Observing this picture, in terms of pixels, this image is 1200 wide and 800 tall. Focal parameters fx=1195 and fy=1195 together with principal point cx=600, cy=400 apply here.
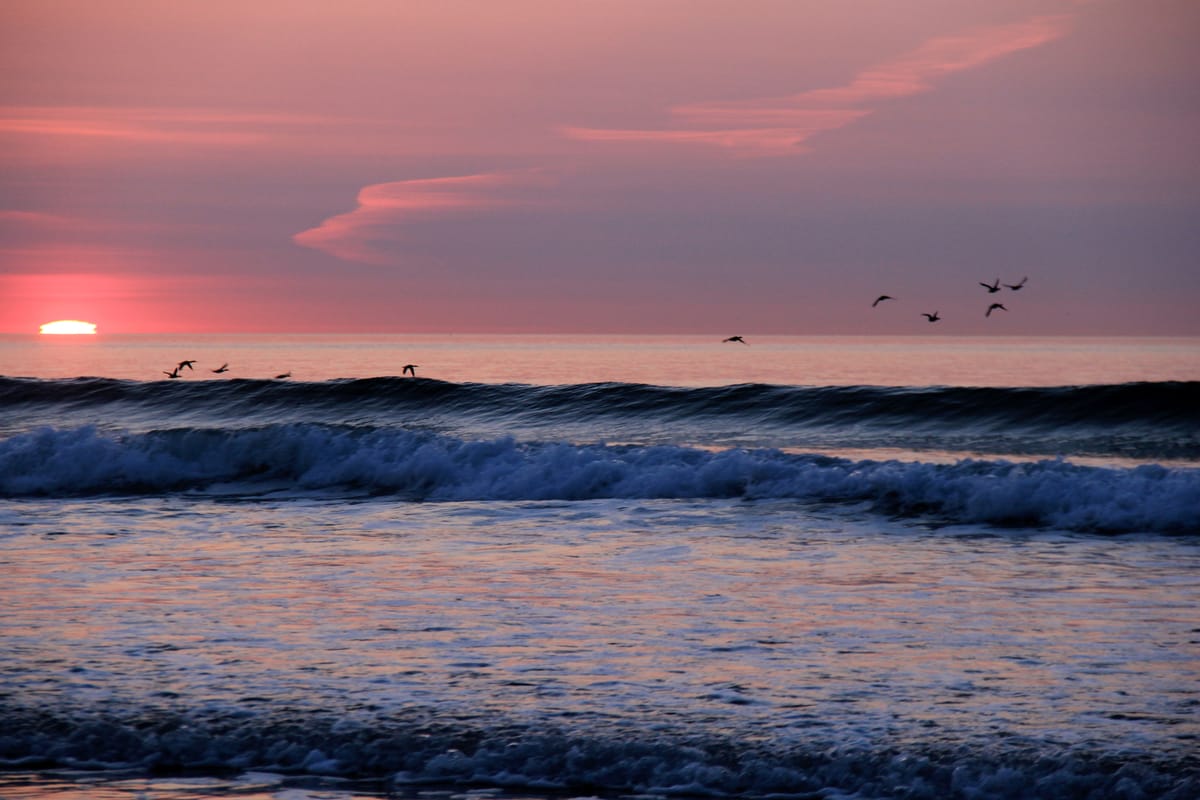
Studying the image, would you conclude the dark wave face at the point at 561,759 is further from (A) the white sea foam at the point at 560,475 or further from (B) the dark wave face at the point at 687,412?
(B) the dark wave face at the point at 687,412

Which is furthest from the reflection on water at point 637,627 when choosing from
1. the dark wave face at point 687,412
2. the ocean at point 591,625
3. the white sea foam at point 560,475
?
the dark wave face at point 687,412

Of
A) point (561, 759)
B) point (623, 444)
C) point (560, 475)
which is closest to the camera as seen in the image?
point (561, 759)

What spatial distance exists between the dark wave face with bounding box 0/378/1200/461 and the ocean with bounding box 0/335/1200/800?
3252 millimetres

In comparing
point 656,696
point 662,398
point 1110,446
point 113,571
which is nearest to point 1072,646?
point 656,696

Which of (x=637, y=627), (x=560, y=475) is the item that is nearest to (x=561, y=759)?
(x=637, y=627)

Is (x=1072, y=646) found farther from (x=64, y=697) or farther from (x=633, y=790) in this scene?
(x=64, y=697)

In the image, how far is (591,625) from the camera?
35.6 feet

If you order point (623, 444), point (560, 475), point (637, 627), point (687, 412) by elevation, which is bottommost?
point (637, 627)

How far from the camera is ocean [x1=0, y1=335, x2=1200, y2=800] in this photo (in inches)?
301

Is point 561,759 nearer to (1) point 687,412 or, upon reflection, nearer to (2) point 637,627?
(2) point 637,627

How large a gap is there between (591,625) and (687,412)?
22930 millimetres

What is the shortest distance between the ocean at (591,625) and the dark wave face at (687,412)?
3.25 m

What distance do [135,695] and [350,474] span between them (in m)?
15.7

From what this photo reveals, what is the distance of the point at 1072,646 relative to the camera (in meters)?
9.97
